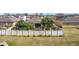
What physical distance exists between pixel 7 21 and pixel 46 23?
0.46 meters

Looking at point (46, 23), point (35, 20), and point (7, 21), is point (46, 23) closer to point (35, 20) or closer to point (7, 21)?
point (35, 20)

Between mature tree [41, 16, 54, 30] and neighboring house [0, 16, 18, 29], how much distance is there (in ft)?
1.07

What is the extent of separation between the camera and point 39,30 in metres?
2.23

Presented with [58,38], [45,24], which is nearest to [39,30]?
[45,24]

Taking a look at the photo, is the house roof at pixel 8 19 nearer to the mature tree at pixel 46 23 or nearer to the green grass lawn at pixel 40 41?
the green grass lawn at pixel 40 41

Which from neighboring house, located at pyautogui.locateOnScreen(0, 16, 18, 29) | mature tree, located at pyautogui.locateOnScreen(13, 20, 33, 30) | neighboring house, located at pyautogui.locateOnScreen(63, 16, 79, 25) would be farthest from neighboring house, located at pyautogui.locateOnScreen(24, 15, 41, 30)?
neighboring house, located at pyautogui.locateOnScreen(63, 16, 79, 25)

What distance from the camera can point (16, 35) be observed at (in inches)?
88.6

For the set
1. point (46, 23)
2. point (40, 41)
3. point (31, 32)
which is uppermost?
point (46, 23)

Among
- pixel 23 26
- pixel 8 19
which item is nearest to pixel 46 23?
pixel 23 26

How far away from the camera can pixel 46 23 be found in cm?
222
